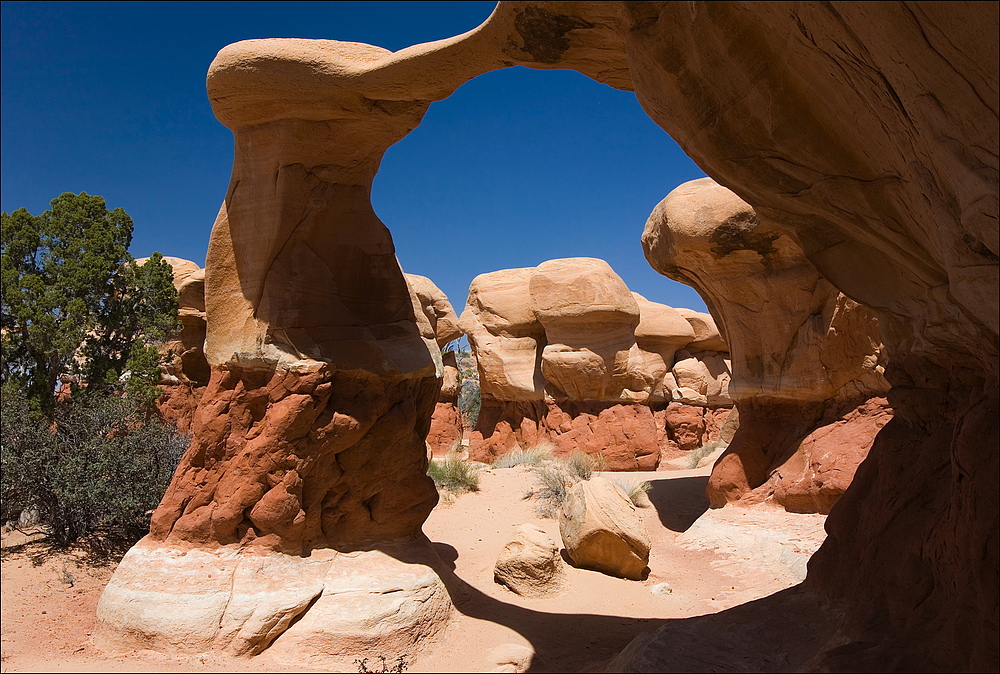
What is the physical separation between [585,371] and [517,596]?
334 inches

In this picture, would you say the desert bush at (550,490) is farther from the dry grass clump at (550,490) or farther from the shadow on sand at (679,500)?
the shadow on sand at (679,500)

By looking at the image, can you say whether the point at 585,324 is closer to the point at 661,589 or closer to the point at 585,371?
the point at 585,371

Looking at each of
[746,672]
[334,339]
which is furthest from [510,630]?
[334,339]

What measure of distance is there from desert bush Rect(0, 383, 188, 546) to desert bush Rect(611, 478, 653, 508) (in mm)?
6291

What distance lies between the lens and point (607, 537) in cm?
705

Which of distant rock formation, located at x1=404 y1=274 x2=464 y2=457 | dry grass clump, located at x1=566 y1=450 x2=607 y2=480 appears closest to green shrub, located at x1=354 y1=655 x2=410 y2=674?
dry grass clump, located at x1=566 y1=450 x2=607 y2=480

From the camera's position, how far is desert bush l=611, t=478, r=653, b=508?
10.2 m

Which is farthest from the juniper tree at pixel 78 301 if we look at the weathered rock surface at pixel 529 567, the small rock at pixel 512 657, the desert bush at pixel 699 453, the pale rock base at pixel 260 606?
the desert bush at pixel 699 453

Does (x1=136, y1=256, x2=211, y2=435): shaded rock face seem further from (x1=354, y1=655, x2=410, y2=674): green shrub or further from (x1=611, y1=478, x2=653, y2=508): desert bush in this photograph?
(x1=611, y1=478, x2=653, y2=508): desert bush

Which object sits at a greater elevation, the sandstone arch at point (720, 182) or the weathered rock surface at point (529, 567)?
the sandstone arch at point (720, 182)

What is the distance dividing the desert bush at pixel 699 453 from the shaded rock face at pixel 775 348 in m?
5.67

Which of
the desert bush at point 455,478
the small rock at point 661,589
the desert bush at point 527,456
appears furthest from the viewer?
the desert bush at point 527,456

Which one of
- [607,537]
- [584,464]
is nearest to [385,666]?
[607,537]

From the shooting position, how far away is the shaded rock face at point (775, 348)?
25.2ft
